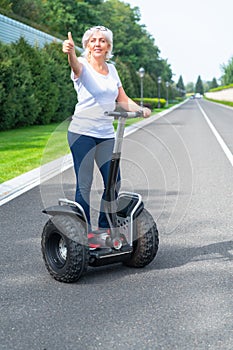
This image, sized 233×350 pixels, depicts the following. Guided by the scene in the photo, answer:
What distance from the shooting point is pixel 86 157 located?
4.66 metres

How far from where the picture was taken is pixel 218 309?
153 inches

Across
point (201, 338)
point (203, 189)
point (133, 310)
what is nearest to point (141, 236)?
point (133, 310)

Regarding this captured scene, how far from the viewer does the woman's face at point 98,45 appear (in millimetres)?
4555

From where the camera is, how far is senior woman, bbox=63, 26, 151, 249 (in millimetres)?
4520

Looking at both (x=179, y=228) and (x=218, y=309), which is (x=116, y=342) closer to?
(x=218, y=309)

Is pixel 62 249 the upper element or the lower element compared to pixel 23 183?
upper

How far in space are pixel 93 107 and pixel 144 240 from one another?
44.8 inches

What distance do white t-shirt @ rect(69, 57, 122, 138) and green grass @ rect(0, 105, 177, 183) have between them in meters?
0.18

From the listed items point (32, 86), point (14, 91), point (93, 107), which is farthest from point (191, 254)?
point (32, 86)

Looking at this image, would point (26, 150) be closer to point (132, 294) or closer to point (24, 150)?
point (24, 150)

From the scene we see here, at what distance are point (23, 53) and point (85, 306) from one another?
21.0 meters

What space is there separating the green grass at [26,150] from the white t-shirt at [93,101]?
18cm

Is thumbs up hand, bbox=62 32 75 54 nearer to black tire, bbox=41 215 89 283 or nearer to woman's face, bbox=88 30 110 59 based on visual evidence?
woman's face, bbox=88 30 110 59

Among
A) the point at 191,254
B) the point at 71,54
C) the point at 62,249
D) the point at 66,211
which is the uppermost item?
the point at 71,54
